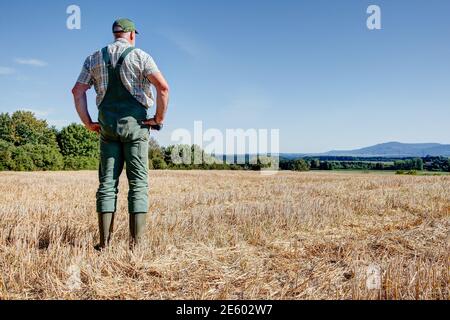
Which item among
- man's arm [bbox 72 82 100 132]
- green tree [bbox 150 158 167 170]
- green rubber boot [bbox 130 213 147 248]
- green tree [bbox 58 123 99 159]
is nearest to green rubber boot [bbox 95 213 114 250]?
green rubber boot [bbox 130 213 147 248]

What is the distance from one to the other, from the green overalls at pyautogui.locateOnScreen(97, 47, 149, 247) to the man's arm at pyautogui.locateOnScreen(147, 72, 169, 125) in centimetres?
18

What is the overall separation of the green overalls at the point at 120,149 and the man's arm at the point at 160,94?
0.18 metres

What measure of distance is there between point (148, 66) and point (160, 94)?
0.97 feet

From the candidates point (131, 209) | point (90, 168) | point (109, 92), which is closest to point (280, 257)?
point (131, 209)

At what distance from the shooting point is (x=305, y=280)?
A: 115 inches

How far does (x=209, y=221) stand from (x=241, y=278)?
2.75 m

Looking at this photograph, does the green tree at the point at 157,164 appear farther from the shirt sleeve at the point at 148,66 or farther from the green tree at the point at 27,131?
the shirt sleeve at the point at 148,66

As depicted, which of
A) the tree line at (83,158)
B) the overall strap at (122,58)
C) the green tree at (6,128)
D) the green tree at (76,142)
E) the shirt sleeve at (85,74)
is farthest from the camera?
the green tree at (76,142)

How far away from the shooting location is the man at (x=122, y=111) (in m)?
3.64

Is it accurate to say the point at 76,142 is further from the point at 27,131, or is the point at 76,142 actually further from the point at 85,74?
the point at 85,74

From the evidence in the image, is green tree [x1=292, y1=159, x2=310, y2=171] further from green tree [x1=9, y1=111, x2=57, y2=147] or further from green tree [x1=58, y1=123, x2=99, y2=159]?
green tree [x1=9, y1=111, x2=57, y2=147]

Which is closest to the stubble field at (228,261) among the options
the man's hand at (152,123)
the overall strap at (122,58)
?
the man's hand at (152,123)

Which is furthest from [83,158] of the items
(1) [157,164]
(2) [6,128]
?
(2) [6,128]

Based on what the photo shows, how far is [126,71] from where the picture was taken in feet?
11.9
